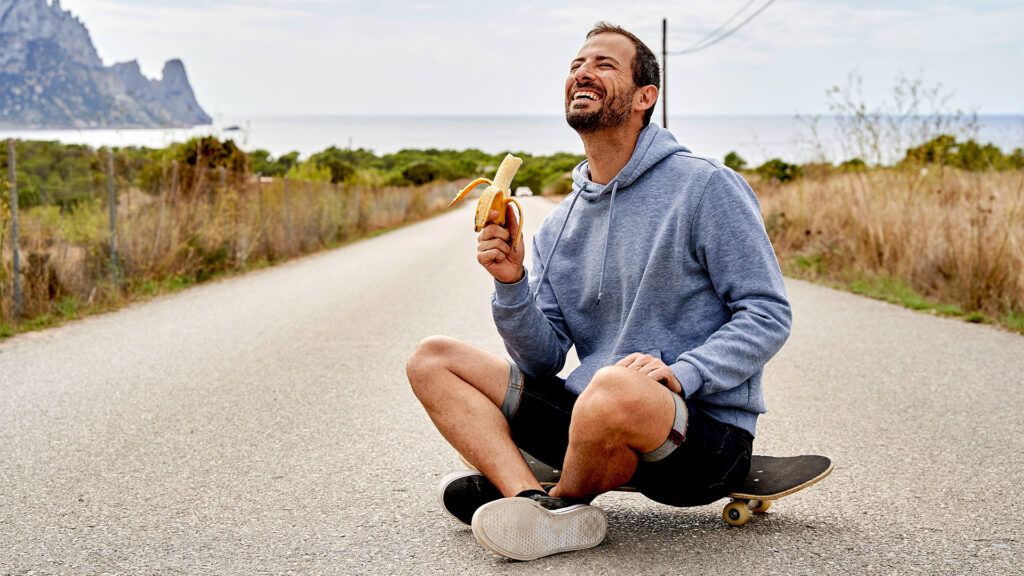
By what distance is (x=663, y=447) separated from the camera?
3102 mm

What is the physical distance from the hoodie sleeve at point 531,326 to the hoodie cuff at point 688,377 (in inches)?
21.6

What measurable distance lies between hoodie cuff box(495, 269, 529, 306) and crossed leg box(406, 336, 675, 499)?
270mm

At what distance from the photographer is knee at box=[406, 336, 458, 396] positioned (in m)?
3.49

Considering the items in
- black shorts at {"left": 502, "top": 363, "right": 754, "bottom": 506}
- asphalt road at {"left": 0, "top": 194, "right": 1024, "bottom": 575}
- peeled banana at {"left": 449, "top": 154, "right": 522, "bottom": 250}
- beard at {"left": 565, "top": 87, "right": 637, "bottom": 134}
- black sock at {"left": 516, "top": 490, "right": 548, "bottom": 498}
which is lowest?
asphalt road at {"left": 0, "top": 194, "right": 1024, "bottom": 575}

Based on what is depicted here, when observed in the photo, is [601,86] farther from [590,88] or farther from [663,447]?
[663,447]

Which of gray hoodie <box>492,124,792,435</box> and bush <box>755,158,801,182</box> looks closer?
gray hoodie <box>492,124,792,435</box>

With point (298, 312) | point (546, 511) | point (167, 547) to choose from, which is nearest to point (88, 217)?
point (298, 312)

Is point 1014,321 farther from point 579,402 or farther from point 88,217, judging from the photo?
point 88,217

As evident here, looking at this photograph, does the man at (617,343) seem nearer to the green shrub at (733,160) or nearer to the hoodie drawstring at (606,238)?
the hoodie drawstring at (606,238)

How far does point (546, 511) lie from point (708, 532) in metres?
0.70

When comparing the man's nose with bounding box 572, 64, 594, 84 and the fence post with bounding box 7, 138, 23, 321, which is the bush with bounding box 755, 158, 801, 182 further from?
the man's nose with bounding box 572, 64, 594, 84

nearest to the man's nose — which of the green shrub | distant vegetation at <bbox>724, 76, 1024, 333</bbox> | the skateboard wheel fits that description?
the skateboard wheel

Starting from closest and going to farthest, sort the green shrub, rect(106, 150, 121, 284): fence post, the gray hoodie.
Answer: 1. the gray hoodie
2. rect(106, 150, 121, 284): fence post
3. the green shrub

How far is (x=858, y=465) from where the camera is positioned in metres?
4.67
